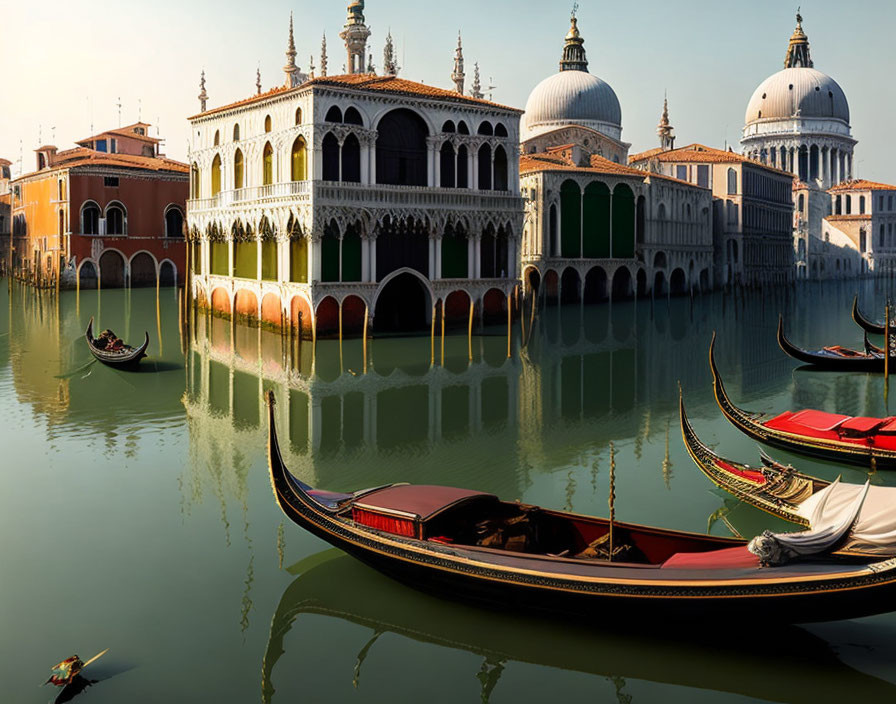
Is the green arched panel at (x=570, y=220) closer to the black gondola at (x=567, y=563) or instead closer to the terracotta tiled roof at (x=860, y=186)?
the black gondola at (x=567, y=563)

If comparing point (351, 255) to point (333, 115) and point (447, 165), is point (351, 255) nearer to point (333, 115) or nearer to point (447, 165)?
point (333, 115)

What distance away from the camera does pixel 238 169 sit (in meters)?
29.4

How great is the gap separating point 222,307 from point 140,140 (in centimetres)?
2477

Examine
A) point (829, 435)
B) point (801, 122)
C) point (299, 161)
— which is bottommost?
point (829, 435)

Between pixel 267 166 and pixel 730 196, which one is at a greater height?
pixel 730 196

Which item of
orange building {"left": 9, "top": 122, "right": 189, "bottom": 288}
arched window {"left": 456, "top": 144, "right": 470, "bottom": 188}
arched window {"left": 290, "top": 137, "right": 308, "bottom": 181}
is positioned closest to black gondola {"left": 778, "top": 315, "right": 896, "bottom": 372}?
arched window {"left": 456, "top": 144, "right": 470, "bottom": 188}

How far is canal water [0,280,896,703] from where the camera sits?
654 cm

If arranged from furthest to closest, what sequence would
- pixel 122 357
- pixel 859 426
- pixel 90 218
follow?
pixel 90 218, pixel 122 357, pixel 859 426

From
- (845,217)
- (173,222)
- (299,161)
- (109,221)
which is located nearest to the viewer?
(299,161)

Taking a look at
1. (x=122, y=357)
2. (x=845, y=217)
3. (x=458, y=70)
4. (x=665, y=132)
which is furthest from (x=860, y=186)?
(x=122, y=357)

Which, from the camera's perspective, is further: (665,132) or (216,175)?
(665,132)

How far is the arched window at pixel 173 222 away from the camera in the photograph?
145 ft

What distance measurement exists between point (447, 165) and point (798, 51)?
58930 millimetres

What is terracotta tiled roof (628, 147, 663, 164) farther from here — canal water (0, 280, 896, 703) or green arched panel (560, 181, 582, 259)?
canal water (0, 280, 896, 703)
